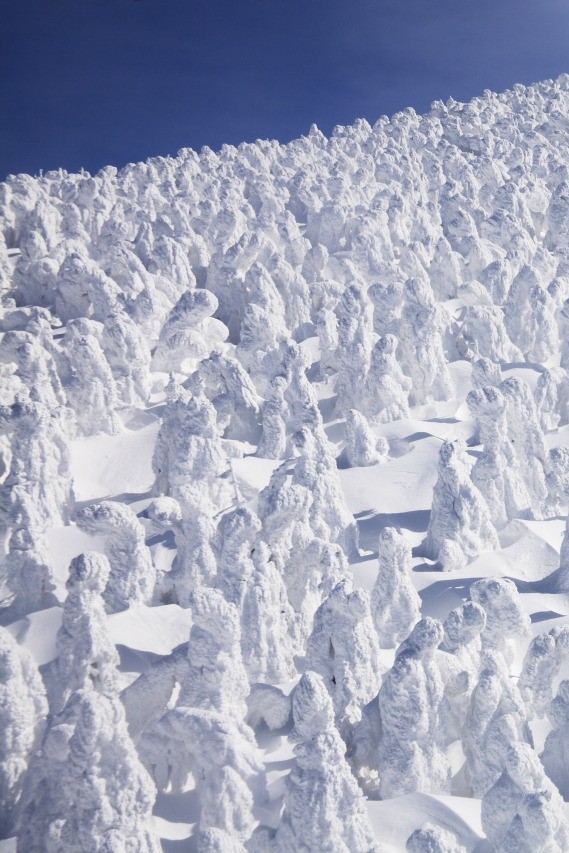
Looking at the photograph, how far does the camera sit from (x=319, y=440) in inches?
275

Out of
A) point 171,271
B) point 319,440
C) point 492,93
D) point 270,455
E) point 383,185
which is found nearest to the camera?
point 319,440

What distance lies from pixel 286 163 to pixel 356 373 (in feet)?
41.1

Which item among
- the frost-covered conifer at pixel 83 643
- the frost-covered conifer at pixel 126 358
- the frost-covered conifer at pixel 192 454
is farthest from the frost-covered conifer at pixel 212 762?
the frost-covered conifer at pixel 126 358

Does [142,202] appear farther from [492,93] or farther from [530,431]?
[492,93]

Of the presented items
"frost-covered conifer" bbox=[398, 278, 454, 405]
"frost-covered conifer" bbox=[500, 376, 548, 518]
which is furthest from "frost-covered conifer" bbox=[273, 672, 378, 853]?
"frost-covered conifer" bbox=[398, 278, 454, 405]

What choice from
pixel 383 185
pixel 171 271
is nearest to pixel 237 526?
pixel 171 271

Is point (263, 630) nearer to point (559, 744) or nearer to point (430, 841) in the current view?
point (559, 744)

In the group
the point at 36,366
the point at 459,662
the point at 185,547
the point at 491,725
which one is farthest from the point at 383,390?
the point at 491,725

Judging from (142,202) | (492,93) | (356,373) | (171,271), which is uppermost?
(492,93)

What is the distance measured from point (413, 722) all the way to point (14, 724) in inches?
75.6

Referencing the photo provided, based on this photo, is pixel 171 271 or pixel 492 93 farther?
pixel 492 93

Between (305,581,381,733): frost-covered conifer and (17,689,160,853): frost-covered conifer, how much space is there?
1483 mm

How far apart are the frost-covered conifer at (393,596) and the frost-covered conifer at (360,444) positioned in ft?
6.63

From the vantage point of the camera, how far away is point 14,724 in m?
4.02
